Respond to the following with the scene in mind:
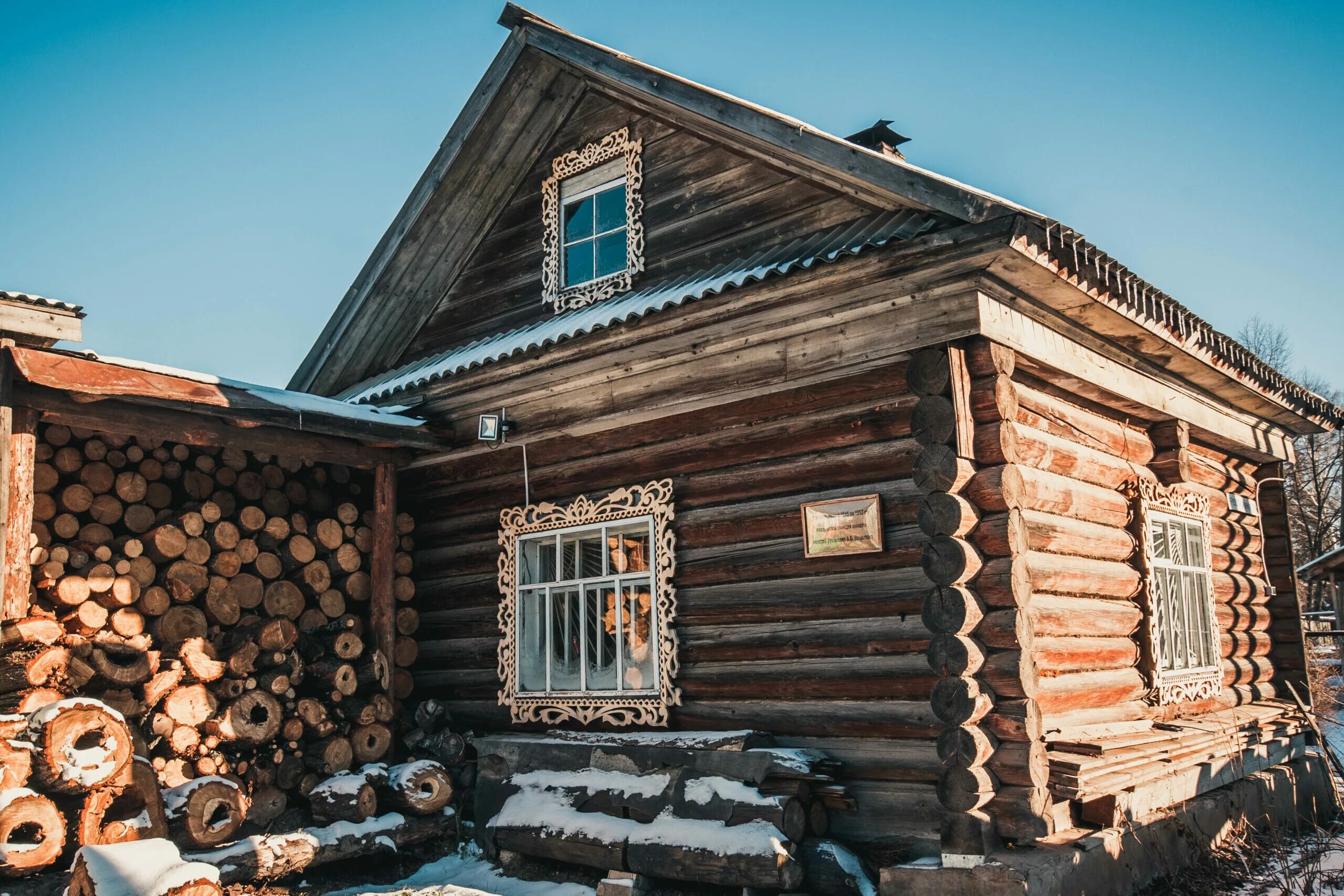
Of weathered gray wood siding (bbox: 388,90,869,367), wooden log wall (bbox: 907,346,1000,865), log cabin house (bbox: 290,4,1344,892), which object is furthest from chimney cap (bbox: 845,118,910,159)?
wooden log wall (bbox: 907,346,1000,865)

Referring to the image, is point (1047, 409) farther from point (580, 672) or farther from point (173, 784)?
point (173, 784)

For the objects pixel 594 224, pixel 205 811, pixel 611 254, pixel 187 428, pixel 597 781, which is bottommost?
pixel 205 811

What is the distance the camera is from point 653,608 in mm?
7852

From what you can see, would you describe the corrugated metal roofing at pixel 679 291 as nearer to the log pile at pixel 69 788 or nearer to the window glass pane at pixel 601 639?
the window glass pane at pixel 601 639

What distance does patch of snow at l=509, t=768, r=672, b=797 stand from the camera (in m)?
7.07

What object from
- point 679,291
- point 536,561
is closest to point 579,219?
point 679,291

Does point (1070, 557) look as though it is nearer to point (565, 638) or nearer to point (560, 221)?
point (565, 638)

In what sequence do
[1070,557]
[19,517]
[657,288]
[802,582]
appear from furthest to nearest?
[657,288], [1070,557], [802,582], [19,517]

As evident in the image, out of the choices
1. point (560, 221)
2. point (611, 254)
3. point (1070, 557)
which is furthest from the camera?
point (560, 221)

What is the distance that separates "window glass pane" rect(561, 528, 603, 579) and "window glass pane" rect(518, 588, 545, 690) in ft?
1.22

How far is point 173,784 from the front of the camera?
725 centimetres

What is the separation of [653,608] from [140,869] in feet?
12.5

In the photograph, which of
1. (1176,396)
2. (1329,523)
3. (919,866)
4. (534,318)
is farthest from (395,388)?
(1329,523)

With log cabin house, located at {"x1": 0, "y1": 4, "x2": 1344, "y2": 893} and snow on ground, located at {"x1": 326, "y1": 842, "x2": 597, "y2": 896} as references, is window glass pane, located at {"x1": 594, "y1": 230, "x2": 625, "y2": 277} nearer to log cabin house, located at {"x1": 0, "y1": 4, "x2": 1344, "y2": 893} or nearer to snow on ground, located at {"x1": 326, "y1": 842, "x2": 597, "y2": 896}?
log cabin house, located at {"x1": 0, "y1": 4, "x2": 1344, "y2": 893}
